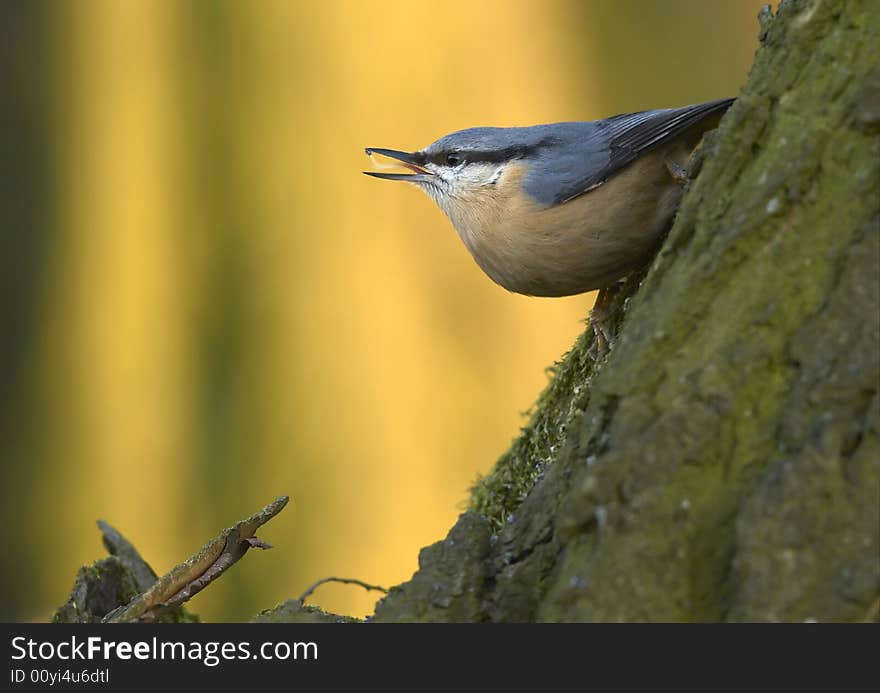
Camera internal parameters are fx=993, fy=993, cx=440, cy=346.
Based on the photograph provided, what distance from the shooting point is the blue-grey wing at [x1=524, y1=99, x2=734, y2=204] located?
248cm

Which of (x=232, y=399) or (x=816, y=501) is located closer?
(x=816, y=501)

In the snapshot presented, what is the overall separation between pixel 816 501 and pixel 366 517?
3846 mm

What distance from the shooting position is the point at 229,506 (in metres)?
5.22

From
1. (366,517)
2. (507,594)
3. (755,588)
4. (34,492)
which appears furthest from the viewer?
(34,492)

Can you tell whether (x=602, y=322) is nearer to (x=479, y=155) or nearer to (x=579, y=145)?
(x=579, y=145)

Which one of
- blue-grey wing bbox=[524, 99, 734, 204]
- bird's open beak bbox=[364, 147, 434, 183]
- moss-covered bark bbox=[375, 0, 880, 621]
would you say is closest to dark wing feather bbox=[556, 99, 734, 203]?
blue-grey wing bbox=[524, 99, 734, 204]

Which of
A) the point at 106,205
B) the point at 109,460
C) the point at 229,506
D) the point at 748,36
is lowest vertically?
the point at 229,506

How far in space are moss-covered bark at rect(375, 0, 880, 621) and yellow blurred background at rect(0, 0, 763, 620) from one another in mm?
3304

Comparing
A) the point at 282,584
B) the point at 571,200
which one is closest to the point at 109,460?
the point at 282,584

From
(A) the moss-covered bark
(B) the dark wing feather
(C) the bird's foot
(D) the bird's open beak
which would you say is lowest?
(A) the moss-covered bark

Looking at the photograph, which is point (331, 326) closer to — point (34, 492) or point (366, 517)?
point (366, 517)

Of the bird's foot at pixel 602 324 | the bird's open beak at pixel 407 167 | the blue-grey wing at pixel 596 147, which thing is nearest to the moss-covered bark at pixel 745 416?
the bird's foot at pixel 602 324

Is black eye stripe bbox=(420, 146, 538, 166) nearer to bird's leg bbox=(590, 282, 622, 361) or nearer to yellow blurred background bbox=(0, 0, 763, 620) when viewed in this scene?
bird's leg bbox=(590, 282, 622, 361)

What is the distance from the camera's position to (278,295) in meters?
5.05
